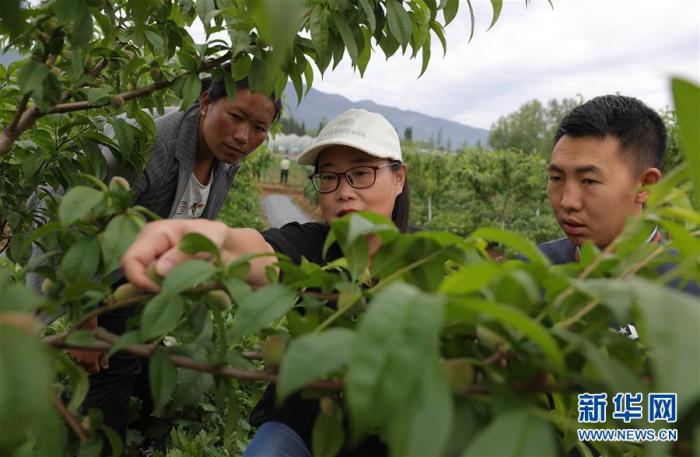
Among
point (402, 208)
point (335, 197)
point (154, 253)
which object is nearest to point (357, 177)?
point (335, 197)

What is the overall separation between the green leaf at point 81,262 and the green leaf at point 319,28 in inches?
21.6

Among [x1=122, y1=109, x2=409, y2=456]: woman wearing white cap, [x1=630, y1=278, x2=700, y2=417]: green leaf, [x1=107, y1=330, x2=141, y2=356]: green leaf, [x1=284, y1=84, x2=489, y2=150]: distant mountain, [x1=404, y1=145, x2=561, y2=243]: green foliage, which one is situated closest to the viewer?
[x1=630, y1=278, x2=700, y2=417]: green leaf

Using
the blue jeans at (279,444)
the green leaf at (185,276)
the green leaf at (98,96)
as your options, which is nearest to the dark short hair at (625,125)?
the blue jeans at (279,444)

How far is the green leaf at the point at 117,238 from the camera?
0.55 m

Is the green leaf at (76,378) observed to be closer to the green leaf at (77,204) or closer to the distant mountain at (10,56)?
the green leaf at (77,204)

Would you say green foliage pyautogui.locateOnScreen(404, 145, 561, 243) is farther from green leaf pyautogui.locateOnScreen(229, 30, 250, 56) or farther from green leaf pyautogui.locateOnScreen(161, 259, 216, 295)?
green leaf pyautogui.locateOnScreen(161, 259, 216, 295)

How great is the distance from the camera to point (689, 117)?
1.11 feet

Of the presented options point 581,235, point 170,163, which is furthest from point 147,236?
point 170,163

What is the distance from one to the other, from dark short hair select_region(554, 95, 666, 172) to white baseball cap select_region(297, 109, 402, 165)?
470 millimetres

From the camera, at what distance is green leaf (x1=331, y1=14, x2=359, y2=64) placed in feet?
3.19

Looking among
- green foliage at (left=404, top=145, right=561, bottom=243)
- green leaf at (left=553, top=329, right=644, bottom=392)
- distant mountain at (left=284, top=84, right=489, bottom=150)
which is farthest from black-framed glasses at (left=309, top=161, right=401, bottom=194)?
distant mountain at (left=284, top=84, right=489, bottom=150)

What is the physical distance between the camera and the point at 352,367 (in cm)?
31

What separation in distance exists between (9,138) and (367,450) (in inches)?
32.7

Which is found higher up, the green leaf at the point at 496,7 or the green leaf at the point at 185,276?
the green leaf at the point at 496,7
